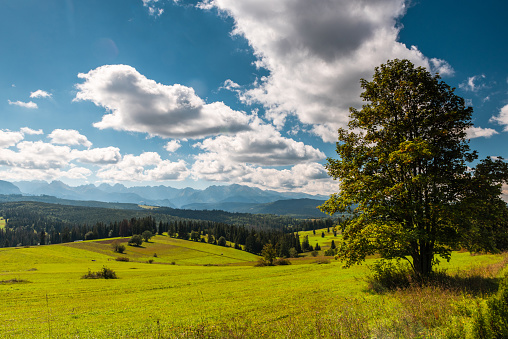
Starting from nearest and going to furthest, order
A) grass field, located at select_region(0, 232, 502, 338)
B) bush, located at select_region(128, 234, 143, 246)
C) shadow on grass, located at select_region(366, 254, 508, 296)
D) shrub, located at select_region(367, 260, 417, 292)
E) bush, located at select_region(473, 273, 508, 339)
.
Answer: bush, located at select_region(473, 273, 508, 339)
grass field, located at select_region(0, 232, 502, 338)
shadow on grass, located at select_region(366, 254, 508, 296)
shrub, located at select_region(367, 260, 417, 292)
bush, located at select_region(128, 234, 143, 246)

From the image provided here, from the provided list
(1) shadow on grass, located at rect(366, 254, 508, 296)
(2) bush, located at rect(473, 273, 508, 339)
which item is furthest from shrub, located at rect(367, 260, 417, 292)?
(2) bush, located at rect(473, 273, 508, 339)

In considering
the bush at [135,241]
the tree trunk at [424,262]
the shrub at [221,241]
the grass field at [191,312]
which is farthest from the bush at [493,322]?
the shrub at [221,241]

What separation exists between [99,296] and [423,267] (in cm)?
3587

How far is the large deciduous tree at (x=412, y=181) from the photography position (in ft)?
50.0

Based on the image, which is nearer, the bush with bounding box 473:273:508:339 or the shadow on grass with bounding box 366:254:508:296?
the bush with bounding box 473:273:508:339

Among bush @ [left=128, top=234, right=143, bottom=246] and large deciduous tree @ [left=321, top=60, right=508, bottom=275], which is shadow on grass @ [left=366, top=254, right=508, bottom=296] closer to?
large deciduous tree @ [left=321, top=60, right=508, bottom=275]

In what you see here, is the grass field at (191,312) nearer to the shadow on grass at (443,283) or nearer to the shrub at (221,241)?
the shadow on grass at (443,283)

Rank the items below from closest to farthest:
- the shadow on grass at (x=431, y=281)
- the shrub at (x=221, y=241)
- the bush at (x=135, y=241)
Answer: the shadow on grass at (x=431, y=281) → the bush at (x=135, y=241) → the shrub at (x=221, y=241)

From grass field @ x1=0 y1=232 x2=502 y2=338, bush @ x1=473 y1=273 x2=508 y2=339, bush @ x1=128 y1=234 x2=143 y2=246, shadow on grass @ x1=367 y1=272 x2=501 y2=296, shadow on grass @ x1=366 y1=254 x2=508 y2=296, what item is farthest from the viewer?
bush @ x1=128 y1=234 x2=143 y2=246

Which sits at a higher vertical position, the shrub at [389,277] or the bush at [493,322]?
the bush at [493,322]

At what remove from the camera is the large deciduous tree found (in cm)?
1524

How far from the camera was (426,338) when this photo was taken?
866 cm

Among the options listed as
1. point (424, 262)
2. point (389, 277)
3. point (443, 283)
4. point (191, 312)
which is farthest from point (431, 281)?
point (191, 312)

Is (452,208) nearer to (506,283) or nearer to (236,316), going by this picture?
(506,283)
